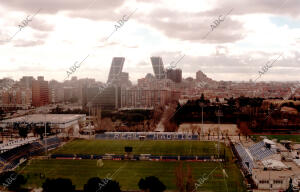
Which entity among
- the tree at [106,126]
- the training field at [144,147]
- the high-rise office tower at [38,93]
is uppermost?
the high-rise office tower at [38,93]

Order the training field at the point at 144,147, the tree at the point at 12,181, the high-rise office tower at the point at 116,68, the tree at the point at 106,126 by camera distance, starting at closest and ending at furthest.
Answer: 1. the tree at the point at 12,181
2. the training field at the point at 144,147
3. the tree at the point at 106,126
4. the high-rise office tower at the point at 116,68

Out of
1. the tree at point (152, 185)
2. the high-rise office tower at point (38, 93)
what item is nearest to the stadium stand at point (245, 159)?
the tree at point (152, 185)

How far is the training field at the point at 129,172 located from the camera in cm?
624

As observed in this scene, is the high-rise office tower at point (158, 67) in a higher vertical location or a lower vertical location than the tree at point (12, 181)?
higher

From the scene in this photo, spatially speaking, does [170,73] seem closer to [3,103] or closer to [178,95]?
[178,95]

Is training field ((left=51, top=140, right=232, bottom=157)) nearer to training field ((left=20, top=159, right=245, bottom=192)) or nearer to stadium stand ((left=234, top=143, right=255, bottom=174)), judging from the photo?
stadium stand ((left=234, top=143, right=255, bottom=174))

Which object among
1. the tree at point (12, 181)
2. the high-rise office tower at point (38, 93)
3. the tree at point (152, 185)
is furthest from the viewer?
the high-rise office tower at point (38, 93)

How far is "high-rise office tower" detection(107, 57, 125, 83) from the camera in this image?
81.3 feet

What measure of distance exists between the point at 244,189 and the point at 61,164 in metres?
4.32

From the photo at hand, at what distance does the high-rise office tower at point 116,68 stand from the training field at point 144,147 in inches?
565

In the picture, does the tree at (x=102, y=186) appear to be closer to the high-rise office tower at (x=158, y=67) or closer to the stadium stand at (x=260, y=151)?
the stadium stand at (x=260, y=151)

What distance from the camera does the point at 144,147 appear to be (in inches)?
384

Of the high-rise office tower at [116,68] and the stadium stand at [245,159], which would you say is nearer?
the stadium stand at [245,159]

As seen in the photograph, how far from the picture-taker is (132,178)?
6660 millimetres
